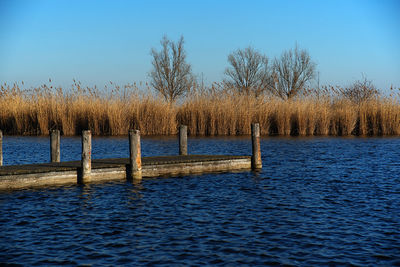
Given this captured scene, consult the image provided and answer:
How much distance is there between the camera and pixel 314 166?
14914 mm

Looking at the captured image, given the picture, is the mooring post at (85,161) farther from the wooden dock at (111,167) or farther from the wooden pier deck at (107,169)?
the wooden pier deck at (107,169)

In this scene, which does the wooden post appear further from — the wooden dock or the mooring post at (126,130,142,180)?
the mooring post at (126,130,142,180)

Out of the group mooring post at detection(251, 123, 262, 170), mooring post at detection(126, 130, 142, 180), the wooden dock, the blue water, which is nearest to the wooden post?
the wooden dock

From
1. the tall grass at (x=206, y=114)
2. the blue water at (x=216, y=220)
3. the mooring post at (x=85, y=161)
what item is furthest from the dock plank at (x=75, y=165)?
the tall grass at (x=206, y=114)

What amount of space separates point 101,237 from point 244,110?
18860 millimetres

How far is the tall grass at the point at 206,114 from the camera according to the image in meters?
25.3

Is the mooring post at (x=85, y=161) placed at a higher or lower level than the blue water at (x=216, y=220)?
higher

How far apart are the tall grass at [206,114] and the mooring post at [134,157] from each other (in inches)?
519

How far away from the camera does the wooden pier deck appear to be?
10.6 m

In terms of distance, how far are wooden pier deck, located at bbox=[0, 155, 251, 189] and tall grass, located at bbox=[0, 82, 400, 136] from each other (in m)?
11.2

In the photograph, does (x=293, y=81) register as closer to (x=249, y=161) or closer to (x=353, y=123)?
(x=353, y=123)

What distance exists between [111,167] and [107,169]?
0.12 meters

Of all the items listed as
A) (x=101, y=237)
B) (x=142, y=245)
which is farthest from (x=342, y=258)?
(x=101, y=237)

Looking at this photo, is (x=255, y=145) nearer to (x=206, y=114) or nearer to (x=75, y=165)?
(x=75, y=165)
